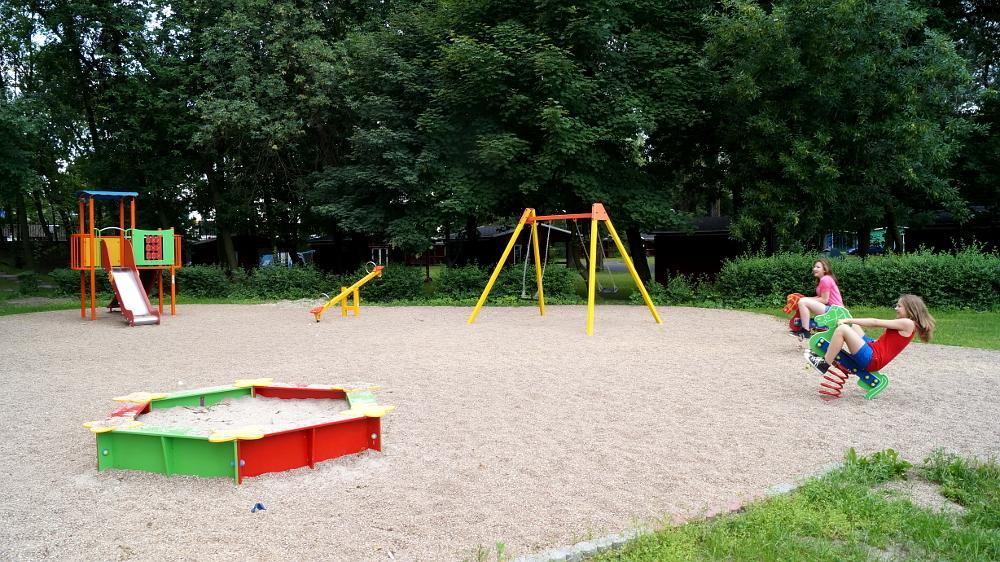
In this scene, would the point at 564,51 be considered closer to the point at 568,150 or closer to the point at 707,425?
the point at 568,150

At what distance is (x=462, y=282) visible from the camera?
19.1 m

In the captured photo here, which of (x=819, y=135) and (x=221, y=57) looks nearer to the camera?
(x=819, y=135)

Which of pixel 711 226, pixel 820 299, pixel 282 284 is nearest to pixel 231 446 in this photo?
pixel 820 299

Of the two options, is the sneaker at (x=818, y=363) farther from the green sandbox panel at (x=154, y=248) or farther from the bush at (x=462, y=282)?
the green sandbox panel at (x=154, y=248)

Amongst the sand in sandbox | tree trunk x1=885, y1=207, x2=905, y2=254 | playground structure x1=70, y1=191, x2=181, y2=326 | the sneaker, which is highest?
tree trunk x1=885, y1=207, x2=905, y2=254

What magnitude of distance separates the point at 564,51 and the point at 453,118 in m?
3.89

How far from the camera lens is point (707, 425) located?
5816mm

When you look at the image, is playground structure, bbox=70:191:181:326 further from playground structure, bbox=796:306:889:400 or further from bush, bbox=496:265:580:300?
playground structure, bbox=796:306:889:400

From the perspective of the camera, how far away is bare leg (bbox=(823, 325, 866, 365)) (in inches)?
255

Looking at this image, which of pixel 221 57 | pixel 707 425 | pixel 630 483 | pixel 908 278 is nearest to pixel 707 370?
pixel 707 425

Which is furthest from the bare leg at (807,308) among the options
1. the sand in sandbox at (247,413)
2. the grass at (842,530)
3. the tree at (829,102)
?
the tree at (829,102)

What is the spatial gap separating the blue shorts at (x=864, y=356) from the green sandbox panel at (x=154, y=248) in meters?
14.1

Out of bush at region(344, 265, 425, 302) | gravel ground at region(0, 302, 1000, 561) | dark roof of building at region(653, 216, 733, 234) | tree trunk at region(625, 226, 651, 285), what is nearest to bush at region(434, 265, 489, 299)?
bush at region(344, 265, 425, 302)

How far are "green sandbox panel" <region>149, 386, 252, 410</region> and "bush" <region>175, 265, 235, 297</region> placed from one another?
626 inches
